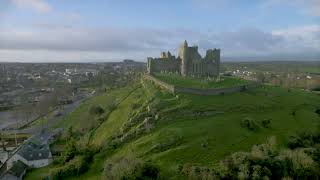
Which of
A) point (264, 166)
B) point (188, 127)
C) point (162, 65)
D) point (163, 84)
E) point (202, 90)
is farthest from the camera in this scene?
point (162, 65)

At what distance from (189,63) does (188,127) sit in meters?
31.7

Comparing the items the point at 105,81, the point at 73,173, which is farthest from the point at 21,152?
the point at 105,81

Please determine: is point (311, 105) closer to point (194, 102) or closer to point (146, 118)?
point (194, 102)

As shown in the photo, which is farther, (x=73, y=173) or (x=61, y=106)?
(x=61, y=106)

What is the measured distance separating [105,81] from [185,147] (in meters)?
115

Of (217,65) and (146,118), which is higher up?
(217,65)

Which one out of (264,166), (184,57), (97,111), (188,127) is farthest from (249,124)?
(97,111)

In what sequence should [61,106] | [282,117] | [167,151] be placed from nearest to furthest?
[167,151] → [282,117] → [61,106]

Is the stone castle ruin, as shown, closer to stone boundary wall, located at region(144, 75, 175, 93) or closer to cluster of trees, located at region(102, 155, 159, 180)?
stone boundary wall, located at region(144, 75, 175, 93)

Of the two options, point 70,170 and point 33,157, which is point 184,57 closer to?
point 33,157

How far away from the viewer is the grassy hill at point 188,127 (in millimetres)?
41719

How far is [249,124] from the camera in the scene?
160 ft

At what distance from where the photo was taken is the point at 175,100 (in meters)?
57.3

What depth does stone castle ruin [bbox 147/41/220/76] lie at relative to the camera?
76.9 m
